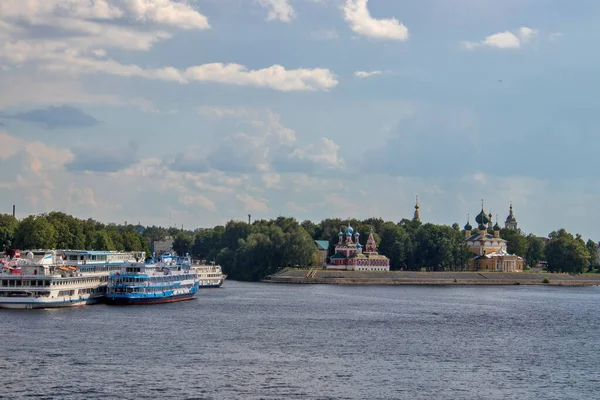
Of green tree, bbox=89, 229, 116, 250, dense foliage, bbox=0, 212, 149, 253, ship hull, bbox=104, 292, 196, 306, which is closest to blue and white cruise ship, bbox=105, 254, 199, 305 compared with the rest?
ship hull, bbox=104, 292, 196, 306

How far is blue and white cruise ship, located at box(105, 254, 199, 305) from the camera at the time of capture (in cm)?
11456

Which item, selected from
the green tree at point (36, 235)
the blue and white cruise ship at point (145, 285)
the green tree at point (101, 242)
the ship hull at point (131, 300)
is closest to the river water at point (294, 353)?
the ship hull at point (131, 300)

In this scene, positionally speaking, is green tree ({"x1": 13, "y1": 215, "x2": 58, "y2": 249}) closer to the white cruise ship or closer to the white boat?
the white boat

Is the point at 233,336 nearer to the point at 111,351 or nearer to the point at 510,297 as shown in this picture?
the point at 111,351

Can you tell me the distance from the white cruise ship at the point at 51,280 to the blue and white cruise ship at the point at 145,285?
8.68 feet

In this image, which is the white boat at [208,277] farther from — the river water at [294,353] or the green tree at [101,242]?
the river water at [294,353]

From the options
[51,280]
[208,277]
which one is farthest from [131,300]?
[208,277]

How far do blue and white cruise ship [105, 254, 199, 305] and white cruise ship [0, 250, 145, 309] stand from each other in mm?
2646

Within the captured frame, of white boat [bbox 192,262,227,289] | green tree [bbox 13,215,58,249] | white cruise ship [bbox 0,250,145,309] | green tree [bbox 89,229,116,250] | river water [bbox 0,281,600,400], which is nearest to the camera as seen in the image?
river water [bbox 0,281,600,400]

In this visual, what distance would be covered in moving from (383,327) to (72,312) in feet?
103

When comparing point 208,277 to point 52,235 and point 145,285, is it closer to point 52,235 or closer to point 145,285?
point 52,235

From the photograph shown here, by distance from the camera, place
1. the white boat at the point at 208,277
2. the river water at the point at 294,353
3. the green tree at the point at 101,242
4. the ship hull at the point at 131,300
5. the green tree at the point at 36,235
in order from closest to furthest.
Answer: the river water at the point at 294,353 → the ship hull at the point at 131,300 → the white boat at the point at 208,277 → the green tree at the point at 36,235 → the green tree at the point at 101,242

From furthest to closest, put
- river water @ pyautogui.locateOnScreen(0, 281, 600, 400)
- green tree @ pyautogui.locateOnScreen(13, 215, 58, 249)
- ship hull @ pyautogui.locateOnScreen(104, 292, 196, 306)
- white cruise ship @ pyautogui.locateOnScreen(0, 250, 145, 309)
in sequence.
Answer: green tree @ pyautogui.locateOnScreen(13, 215, 58, 249) → ship hull @ pyautogui.locateOnScreen(104, 292, 196, 306) → white cruise ship @ pyautogui.locateOnScreen(0, 250, 145, 309) → river water @ pyautogui.locateOnScreen(0, 281, 600, 400)

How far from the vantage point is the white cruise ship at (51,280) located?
102938 mm
